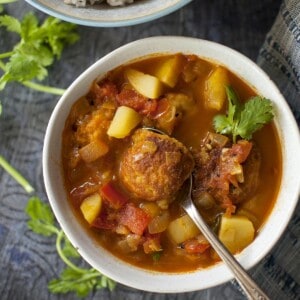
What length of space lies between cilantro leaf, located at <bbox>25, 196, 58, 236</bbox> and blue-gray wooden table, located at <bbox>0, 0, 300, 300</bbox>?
0.18 ft

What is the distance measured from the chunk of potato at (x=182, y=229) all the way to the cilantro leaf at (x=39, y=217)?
2.12 feet

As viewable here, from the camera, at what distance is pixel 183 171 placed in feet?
8.64

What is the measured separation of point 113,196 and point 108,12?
716 mm

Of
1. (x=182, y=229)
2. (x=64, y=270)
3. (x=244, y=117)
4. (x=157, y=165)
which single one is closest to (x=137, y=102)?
(x=157, y=165)

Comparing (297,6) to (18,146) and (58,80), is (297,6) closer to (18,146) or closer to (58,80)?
(58,80)

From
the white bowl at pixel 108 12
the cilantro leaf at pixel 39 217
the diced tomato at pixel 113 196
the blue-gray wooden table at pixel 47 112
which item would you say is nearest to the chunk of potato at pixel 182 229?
the diced tomato at pixel 113 196

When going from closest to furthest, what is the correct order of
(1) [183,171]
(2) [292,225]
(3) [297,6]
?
(1) [183,171]
(3) [297,6]
(2) [292,225]

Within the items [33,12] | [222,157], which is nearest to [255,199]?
[222,157]

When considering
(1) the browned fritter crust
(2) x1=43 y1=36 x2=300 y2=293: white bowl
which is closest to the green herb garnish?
(2) x1=43 y1=36 x2=300 y2=293: white bowl

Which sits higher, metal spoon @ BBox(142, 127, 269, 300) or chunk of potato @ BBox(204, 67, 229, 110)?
chunk of potato @ BBox(204, 67, 229, 110)

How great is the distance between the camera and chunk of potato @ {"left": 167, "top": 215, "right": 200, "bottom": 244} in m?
2.74

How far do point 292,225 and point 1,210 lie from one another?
1295mm

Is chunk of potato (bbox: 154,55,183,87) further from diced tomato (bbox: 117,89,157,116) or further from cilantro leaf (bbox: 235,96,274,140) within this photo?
cilantro leaf (bbox: 235,96,274,140)

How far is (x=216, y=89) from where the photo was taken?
2.73 metres
